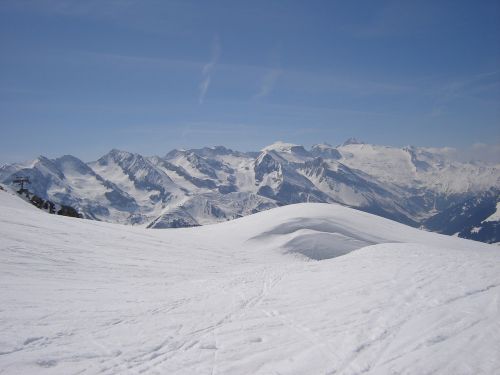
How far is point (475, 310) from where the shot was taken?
11523 millimetres

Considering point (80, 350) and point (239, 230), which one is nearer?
point (80, 350)

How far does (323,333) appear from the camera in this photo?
1061 centimetres

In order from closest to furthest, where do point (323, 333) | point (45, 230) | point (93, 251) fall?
point (323, 333)
point (93, 251)
point (45, 230)

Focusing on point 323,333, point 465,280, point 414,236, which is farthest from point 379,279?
point 414,236

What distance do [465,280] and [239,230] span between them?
31.1 meters

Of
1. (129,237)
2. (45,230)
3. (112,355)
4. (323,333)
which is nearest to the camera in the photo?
(112,355)

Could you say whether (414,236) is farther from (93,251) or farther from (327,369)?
(327,369)

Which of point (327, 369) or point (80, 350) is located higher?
point (327, 369)

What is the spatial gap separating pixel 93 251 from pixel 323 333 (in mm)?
19037

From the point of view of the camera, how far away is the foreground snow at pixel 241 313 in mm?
8906

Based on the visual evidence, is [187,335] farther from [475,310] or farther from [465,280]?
[465,280]

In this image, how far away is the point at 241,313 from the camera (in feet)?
42.3

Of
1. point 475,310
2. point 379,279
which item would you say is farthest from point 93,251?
point 475,310

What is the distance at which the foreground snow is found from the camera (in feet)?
29.2
